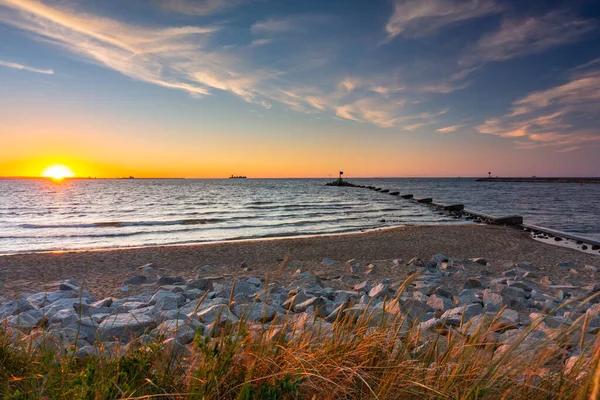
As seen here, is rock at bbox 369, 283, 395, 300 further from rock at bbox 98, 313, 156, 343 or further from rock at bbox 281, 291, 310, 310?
rock at bbox 98, 313, 156, 343

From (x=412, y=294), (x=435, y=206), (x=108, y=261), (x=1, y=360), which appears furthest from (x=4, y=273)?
(x=435, y=206)

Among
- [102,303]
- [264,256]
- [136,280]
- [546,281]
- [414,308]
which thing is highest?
[414,308]

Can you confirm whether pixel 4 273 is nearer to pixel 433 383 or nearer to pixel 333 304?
pixel 333 304

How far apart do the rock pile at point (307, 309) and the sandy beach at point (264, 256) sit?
93cm

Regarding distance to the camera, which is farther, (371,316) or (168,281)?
(168,281)

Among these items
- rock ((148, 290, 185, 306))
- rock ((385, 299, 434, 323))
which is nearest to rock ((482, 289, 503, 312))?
rock ((385, 299, 434, 323))

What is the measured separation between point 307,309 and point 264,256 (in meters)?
7.04

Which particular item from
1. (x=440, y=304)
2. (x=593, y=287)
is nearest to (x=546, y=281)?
(x=593, y=287)

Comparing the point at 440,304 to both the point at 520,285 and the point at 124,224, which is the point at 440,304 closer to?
the point at 520,285

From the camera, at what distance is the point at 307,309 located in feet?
17.7

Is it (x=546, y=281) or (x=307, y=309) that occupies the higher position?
(x=307, y=309)

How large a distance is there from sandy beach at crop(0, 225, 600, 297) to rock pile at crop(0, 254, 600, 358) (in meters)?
0.93

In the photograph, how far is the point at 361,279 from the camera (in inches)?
339

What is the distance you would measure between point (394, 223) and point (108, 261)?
17101 millimetres
